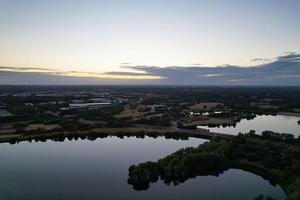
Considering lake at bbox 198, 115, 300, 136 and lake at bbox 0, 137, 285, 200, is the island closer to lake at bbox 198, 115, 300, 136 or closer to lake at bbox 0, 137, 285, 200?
lake at bbox 0, 137, 285, 200

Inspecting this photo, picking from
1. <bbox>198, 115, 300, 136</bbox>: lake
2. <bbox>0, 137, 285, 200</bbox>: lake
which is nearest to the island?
<bbox>0, 137, 285, 200</bbox>: lake

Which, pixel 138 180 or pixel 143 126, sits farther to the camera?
pixel 143 126

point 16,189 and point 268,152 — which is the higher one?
point 268,152

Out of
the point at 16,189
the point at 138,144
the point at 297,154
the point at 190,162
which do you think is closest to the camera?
the point at 16,189

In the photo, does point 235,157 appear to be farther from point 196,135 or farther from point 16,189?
point 16,189

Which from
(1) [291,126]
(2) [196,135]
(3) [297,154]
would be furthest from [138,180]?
(1) [291,126]

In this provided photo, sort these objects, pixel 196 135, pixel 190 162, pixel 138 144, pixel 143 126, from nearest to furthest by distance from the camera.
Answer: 1. pixel 190 162
2. pixel 138 144
3. pixel 196 135
4. pixel 143 126
